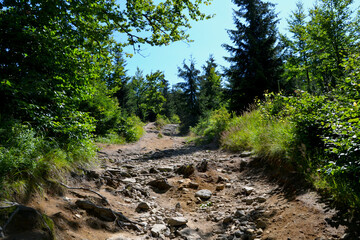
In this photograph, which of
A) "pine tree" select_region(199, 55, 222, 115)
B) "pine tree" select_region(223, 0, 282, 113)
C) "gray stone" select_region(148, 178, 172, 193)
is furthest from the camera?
"pine tree" select_region(199, 55, 222, 115)

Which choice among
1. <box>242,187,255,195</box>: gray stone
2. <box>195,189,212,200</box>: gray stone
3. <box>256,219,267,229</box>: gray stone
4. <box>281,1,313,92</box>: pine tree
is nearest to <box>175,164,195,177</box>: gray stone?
<box>195,189,212,200</box>: gray stone

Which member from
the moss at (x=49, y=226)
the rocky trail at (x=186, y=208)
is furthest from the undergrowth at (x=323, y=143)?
the moss at (x=49, y=226)

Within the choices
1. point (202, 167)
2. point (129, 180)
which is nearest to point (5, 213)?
point (129, 180)

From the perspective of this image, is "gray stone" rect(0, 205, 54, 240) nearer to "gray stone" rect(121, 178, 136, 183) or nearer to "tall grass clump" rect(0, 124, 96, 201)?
"tall grass clump" rect(0, 124, 96, 201)

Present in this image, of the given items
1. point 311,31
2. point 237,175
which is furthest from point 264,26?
point 237,175

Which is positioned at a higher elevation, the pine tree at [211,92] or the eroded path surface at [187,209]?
the pine tree at [211,92]

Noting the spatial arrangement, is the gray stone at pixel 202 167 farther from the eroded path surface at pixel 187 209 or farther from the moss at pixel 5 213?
the moss at pixel 5 213

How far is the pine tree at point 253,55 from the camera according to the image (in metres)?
12.5

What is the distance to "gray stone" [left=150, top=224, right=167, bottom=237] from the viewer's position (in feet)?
8.75

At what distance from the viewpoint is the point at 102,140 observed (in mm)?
9938

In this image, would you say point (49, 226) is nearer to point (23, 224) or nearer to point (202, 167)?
point (23, 224)

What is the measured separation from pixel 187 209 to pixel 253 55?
12575 millimetres

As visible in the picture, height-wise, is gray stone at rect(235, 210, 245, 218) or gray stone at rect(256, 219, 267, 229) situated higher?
gray stone at rect(256, 219, 267, 229)

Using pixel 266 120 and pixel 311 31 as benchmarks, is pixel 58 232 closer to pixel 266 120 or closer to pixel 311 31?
pixel 266 120
